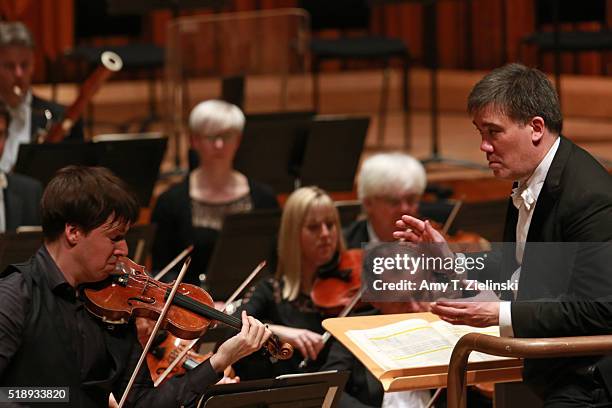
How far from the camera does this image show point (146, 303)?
2.58 metres

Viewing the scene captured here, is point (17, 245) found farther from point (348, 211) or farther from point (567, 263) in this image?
point (567, 263)

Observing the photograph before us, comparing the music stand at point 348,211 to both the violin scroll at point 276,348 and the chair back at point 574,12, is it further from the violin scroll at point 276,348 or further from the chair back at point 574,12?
the chair back at point 574,12

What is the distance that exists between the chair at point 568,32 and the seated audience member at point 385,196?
1818mm

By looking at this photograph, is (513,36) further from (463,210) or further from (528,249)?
(528,249)

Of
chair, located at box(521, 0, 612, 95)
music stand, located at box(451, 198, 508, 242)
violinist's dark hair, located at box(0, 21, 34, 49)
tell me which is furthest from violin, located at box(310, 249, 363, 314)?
chair, located at box(521, 0, 612, 95)

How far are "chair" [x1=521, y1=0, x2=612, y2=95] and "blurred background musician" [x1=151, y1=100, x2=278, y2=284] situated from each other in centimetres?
184

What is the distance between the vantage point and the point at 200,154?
15.8 ft

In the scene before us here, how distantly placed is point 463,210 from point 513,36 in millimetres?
4586

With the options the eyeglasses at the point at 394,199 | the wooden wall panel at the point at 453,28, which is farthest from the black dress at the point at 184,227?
the wooden wall panel at the point at 453,28

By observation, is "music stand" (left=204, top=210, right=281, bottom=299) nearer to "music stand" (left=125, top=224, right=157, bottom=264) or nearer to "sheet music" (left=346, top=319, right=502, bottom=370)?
"music stand" (left=125, top=224, right=157, bottom=264)

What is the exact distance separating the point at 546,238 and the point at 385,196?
1558mm

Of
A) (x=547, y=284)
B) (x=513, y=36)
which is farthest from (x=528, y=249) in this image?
(x=513, y=36)

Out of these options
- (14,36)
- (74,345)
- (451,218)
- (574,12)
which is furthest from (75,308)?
(574,12)

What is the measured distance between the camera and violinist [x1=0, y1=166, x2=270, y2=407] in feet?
8.06
